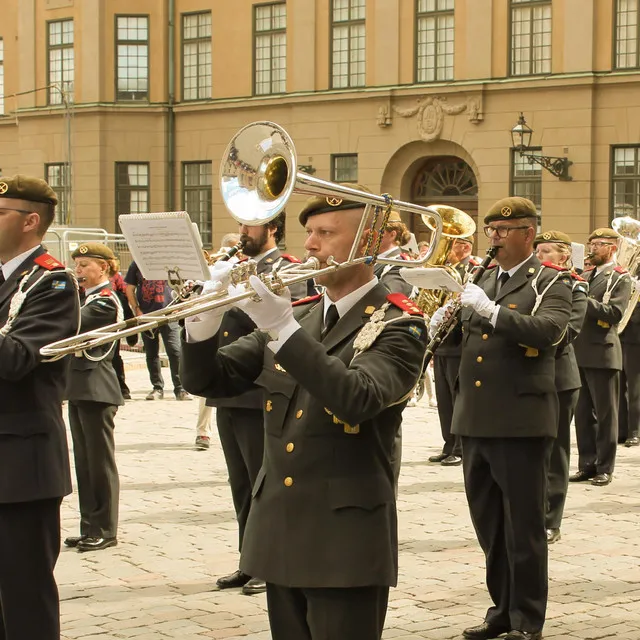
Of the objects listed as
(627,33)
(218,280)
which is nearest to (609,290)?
(218,280)

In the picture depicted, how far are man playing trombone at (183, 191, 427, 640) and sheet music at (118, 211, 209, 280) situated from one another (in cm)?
20

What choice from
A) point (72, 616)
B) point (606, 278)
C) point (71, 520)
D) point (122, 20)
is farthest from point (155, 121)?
point (72, 616)

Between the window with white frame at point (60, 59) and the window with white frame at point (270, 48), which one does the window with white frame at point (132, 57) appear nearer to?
the window with white frame at point (60, 59)

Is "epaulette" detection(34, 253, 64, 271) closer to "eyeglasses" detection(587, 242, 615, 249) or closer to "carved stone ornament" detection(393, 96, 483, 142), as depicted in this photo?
"eyeglasses" detection(587, 242, 615, 249)

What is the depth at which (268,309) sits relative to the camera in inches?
144

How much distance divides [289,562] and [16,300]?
1.69 meters

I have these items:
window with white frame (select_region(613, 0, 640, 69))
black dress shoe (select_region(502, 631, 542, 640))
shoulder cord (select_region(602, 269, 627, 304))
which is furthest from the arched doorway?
black dress shoe (select_region(502, 631, 542, 640))

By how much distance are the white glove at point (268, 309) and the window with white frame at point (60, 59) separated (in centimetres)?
3065

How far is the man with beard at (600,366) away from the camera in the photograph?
10.5 metres

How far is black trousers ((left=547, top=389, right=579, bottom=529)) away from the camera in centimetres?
810

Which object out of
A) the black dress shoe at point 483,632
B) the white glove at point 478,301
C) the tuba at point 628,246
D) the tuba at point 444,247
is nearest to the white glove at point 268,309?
the white glove at point 478,301

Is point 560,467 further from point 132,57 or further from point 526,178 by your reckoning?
point 132,57

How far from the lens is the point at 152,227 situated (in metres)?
4.14

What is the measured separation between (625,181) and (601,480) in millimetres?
16956
